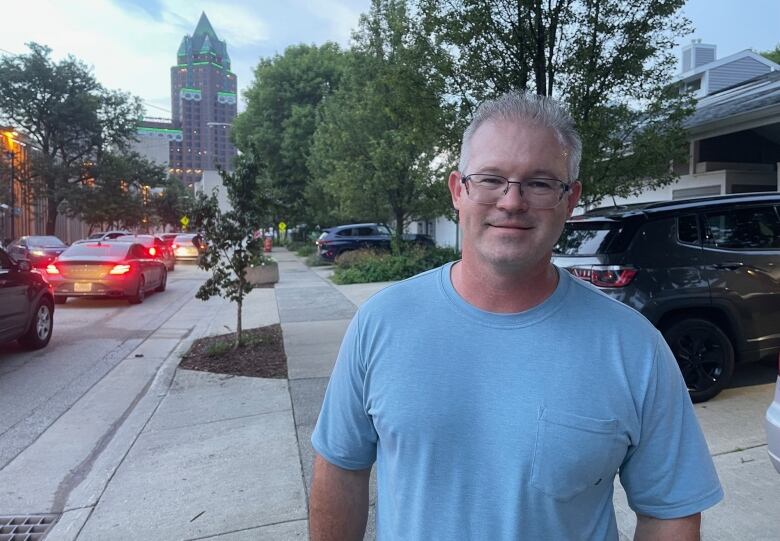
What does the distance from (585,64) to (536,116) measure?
21.0 ft

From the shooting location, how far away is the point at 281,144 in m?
32.7

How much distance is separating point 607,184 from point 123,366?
653 cm

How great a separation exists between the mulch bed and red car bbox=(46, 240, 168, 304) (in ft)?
16.7

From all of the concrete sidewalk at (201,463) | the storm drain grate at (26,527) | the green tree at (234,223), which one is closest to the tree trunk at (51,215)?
the green tree at (234,223)

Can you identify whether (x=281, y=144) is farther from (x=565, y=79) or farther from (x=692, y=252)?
(x=692, y=252)

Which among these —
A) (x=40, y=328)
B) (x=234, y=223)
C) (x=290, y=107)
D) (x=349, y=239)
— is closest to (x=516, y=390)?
(x=234, y=223)

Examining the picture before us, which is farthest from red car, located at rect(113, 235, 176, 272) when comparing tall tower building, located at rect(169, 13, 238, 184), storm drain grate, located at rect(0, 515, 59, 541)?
tall tower building, located at rect(169, 13, 238, 184)

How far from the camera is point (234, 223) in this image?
25.1 feet

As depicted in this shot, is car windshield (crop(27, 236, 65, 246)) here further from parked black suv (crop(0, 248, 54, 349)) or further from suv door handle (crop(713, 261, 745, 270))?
suv door handle (crop(713, 261, 745, 270))

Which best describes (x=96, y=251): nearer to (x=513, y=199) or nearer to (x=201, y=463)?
(x=201, y=463)

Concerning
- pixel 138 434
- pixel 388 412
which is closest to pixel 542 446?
pixel 388 412

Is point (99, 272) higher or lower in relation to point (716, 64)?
lower

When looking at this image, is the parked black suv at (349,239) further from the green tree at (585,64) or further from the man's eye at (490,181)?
the man's eye at (490,181)

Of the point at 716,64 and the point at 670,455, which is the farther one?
the point at 716,64
